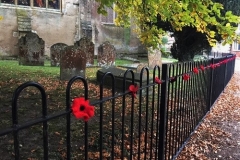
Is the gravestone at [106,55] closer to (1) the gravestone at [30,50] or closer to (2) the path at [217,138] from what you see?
(1) the gravestone at [30,50]

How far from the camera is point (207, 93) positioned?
16.4 ft

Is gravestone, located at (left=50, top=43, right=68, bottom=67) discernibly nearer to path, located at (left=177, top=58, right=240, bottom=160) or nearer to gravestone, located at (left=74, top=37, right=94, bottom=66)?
gravestone, located at (left=74, top=37, right=94, bottom=66)

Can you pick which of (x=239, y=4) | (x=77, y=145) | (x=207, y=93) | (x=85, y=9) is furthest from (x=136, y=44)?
(x=77, y=145)

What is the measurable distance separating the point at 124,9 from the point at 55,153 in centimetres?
410

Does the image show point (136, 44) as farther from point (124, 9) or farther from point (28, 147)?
point (28, 147)

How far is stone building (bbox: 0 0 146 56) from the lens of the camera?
14.7 metres

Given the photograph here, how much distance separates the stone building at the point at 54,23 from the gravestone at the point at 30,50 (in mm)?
4124

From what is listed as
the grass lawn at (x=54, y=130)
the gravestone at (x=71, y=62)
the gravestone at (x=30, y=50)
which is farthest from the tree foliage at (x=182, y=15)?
the gravestone at (x=30, y=50)

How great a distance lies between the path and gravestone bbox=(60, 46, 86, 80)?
152 inches

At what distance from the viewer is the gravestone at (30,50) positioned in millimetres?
10898

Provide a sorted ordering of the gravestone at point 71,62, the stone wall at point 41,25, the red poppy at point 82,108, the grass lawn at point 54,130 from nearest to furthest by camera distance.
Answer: the red poppy at point 82,108 < the grass lawn at point 54,130 < the gravestone at point 71,62 < the stone wall at point 41,25

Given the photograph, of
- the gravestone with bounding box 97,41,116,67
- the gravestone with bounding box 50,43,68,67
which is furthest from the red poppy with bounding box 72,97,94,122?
the gravestone with bounding box 97,41,116,67

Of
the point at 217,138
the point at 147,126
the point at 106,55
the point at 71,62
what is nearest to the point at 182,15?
the point at 217,138

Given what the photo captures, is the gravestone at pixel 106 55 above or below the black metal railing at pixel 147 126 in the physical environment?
above
